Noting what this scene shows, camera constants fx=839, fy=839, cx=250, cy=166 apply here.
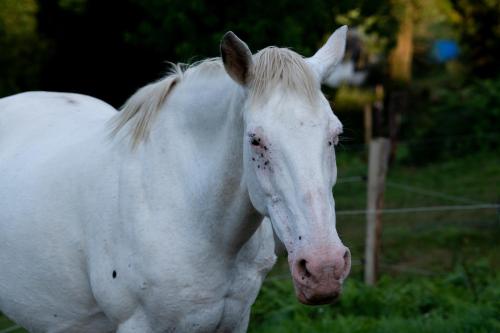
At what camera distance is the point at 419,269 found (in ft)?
28.1

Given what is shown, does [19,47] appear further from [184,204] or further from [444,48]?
[444,48]

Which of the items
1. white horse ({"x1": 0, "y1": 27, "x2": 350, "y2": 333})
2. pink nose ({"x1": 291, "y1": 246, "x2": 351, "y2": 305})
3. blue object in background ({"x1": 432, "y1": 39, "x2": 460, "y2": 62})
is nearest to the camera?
pink nose ({"x1": 291, "y1": 246, "x2": 351, "y2": 305})

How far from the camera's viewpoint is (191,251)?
11.2 ft

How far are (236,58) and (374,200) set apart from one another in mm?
4750

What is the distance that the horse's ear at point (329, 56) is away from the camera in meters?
3.31

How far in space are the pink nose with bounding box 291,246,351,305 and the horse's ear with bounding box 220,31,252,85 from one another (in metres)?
0.76

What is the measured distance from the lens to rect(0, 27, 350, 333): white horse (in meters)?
2.96

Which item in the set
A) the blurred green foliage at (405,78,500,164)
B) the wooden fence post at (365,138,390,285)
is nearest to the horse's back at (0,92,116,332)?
the wooden fence post at (365,138,390,285)

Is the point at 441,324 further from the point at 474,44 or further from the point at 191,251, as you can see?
the point at 474,44

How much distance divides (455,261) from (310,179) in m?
5.52

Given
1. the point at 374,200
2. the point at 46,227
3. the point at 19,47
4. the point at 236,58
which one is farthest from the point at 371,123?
the point at 236,58


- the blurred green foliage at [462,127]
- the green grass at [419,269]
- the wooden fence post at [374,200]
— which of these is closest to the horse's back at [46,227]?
the green grass at [419,269]

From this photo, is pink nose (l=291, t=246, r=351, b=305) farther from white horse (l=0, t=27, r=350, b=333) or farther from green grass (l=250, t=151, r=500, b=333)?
green grass (l=250, t=151, r=500, b=333)

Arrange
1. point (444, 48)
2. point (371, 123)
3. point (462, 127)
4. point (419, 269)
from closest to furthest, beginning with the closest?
point (419, 269)
point (462, 127)
point (371, 123)
point (444, 48)
